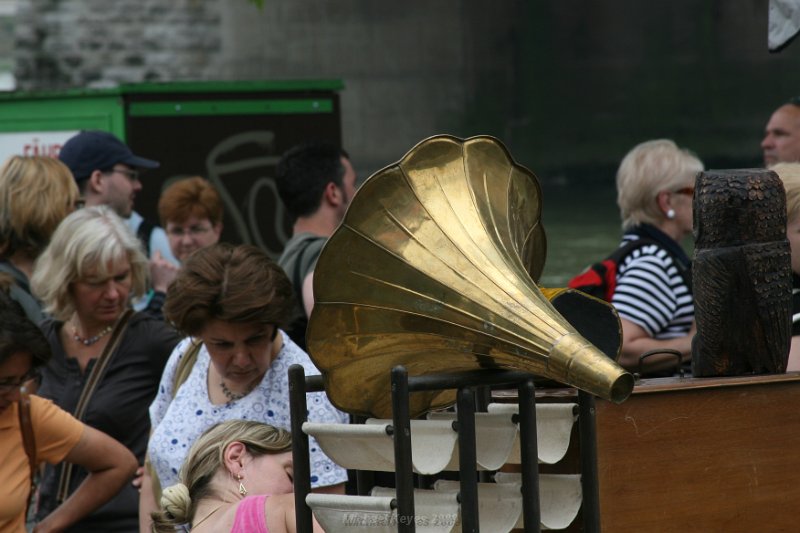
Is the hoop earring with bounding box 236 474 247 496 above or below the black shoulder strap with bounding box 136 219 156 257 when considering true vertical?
below

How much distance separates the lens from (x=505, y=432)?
2072mm

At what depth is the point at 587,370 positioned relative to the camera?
1.89 metres

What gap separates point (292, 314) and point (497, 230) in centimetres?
106

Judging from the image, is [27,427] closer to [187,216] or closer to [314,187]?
[314,187]

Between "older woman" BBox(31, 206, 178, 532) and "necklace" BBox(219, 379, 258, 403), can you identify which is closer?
"necklace" BBox(219, 379, 258, 403)

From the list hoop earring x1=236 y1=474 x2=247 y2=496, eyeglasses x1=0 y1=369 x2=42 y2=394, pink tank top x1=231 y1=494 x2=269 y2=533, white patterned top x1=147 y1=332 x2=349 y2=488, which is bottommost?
pink tank top x1=231 y1=494 x2=269 y2=533

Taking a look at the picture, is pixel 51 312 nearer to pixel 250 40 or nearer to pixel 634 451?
pixel 634 451

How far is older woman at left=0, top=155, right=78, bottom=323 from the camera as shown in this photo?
419 cm

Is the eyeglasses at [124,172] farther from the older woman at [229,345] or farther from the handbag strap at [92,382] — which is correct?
the older woman at [229,345]

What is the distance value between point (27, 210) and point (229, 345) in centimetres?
147

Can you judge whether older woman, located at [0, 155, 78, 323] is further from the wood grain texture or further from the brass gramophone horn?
the wood grain texture

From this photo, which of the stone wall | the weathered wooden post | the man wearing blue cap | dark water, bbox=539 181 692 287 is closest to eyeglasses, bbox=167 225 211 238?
the man wearing blue cap

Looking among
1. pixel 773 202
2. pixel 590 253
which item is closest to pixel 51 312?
pixel 773 202

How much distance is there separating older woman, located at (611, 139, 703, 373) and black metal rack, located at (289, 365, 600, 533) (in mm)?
1734
